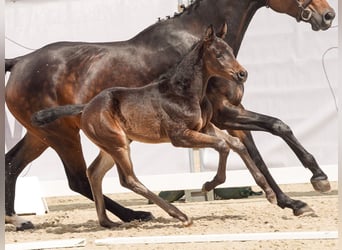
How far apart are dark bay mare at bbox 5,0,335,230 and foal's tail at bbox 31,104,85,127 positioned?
220mm

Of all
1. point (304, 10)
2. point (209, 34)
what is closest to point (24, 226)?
point (209, 34)

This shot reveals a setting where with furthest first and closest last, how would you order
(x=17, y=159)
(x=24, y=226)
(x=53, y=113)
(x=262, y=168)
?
(x=17, y=159)
(x=24, y=226)
(x=262, y=168)
(x=53, y=113)

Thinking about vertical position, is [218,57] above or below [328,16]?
below

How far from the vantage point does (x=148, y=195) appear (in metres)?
4.79

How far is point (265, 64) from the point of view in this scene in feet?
22.7

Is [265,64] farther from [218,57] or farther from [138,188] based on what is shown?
[138,188]

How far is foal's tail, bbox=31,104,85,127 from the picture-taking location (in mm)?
4935

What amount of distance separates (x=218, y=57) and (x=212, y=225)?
119 centimetres

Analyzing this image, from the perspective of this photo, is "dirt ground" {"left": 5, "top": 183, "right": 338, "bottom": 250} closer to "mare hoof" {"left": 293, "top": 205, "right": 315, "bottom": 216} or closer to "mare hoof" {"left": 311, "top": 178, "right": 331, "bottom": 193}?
"mare hoof" {"left": 293, "top": 205, "right": 315, "bottom": 216}

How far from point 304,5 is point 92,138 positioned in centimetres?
174

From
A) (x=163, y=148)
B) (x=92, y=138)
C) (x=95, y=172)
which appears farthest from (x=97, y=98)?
(x=163, y=148)

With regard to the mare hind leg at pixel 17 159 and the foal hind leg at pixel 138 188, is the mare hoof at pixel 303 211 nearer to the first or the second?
the foal hind leg at pixel 138 188

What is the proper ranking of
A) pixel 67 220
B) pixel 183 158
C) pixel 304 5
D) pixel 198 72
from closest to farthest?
pixel 198 72
pixel 304 5
pixel 67 220
pixel 183 158

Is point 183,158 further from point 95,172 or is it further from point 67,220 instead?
point 95,172
